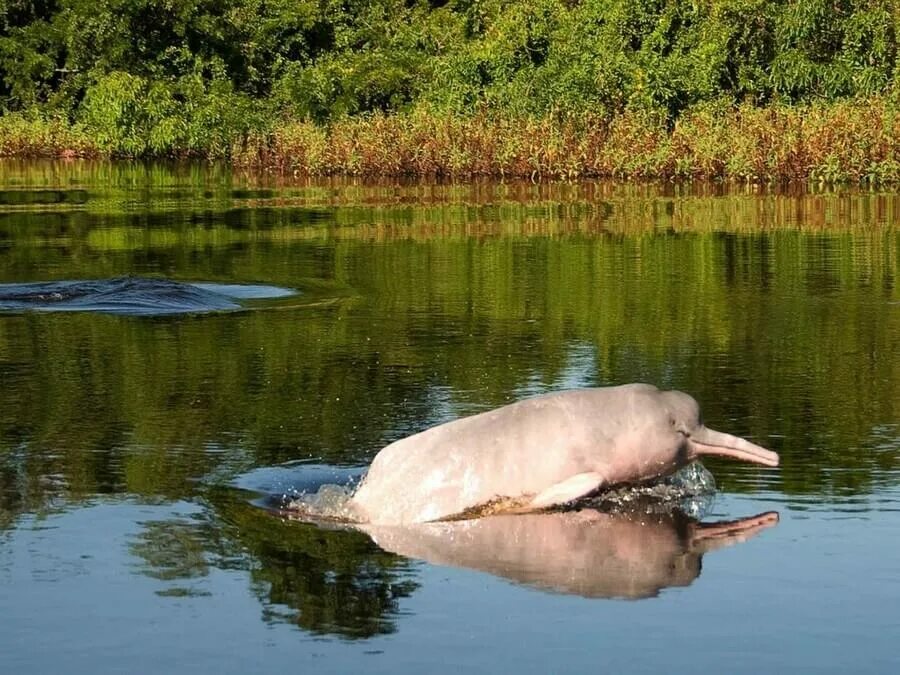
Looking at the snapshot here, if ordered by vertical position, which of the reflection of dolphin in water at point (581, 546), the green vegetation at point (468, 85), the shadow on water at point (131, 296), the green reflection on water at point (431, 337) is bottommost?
the reflection of dolphin in water at point (581, 546)

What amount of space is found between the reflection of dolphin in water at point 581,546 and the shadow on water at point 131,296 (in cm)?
909

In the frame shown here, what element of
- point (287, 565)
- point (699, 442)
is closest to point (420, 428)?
point (699, 442)

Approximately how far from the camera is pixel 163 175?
137ft

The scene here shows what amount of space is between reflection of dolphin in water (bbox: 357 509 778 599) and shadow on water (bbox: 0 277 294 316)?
9086 millimetres

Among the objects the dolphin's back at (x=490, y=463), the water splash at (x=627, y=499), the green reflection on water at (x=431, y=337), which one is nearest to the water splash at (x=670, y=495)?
the water splash at (x=627, y=499)

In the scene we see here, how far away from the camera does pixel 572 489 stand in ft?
28.4

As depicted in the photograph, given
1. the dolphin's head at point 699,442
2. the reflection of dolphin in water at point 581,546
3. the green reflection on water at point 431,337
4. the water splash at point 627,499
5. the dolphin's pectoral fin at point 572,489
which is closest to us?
the reflection of dolphin in water at point 581,546

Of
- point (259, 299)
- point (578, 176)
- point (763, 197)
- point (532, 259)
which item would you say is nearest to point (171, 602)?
point (259, 299)

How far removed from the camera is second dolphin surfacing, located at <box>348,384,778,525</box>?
8.88 m

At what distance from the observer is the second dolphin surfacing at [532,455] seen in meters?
8.88

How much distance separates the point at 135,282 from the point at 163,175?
75.9 feet

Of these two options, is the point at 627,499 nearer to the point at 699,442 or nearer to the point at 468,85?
the point at 699,442

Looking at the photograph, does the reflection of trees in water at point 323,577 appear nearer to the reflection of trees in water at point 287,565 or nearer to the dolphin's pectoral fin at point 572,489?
the reflection of trees in water at point 287,565

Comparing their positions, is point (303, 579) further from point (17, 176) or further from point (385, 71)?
point (385, 71)
